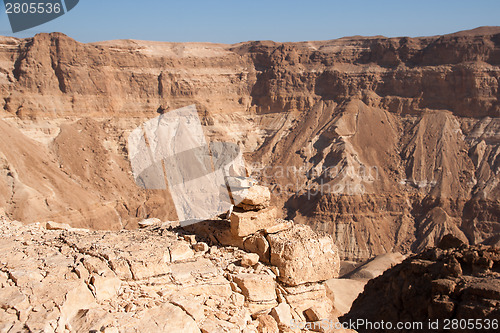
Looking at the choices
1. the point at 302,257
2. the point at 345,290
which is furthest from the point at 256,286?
the point at 345,290

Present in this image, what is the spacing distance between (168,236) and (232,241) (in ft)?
5.99

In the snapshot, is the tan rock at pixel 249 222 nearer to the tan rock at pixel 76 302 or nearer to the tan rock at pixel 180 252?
the tan rock at pixel 180 252

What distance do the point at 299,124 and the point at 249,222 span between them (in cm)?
5938

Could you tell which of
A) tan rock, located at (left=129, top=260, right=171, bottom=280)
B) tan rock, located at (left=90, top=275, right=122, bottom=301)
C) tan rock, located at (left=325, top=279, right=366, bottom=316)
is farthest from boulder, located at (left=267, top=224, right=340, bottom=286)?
tan rock, located at (left=325, top=279, right=366, bottom=316)

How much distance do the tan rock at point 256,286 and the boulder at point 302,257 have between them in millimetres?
658

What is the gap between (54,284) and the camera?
29.9 feet

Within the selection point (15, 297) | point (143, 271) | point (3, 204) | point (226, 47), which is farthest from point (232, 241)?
point (226, 47)

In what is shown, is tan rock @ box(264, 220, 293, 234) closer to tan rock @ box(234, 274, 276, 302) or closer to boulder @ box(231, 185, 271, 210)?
boulder @ box(231, 185, 271, 210)

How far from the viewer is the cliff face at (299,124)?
4950 cm

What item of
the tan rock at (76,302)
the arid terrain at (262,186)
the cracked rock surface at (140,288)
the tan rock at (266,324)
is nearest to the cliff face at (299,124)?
the arid terrain at (262,186)

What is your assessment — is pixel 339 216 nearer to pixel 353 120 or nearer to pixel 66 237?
pixel 353 120

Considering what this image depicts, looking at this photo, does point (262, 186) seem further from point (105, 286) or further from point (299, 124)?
point (299, 124)

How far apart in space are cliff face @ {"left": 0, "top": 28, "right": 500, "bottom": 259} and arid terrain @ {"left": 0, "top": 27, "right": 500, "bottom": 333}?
232 millimetres

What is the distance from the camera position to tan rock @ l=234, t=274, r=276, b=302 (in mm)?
10812
